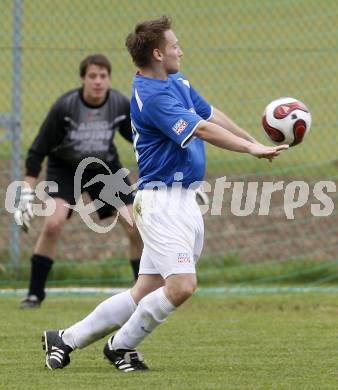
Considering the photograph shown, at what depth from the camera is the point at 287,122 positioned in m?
6.17

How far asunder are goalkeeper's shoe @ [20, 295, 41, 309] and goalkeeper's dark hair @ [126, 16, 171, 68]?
3.44 meters

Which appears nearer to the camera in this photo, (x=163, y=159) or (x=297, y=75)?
(x=163, y=159)

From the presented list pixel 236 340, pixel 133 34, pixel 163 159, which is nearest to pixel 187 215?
pixel 163 159

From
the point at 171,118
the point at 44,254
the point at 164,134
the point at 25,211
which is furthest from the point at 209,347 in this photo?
the point at 44,254

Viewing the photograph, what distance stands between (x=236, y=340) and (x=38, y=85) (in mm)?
5558

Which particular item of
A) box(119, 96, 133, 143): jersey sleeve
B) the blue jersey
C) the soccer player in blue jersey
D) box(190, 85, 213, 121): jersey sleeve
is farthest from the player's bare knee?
box(119, 96, 133, 143): jersey sleeve

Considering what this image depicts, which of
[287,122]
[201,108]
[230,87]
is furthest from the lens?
[230,87]

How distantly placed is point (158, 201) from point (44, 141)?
3.33 metres

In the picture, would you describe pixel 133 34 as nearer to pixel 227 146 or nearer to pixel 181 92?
pixel 181 92

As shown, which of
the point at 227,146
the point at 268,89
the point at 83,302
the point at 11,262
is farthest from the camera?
the point at 268,89

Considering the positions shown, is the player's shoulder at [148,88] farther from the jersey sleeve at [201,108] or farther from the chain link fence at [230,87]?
the chain link fence at [230,87]

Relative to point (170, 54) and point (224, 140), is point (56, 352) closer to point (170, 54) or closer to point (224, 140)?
point (224, 140)

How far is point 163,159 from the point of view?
6.14 m

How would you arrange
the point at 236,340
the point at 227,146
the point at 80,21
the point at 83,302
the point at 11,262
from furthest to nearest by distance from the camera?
1. the point at 80,21
2. the point at 11,262
3. the point at 83,302
4. the point at 236,340
5. the point at 227,146
